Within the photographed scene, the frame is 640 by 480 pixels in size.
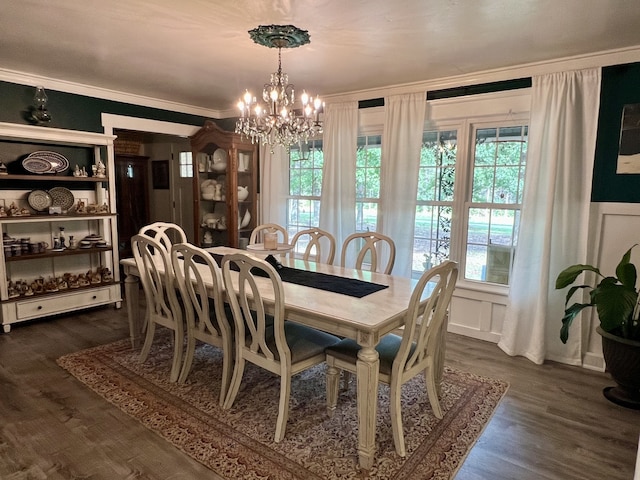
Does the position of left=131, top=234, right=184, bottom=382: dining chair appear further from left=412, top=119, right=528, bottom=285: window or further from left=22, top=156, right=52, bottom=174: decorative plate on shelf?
left=412, top=119, right=528, bottom=285: window

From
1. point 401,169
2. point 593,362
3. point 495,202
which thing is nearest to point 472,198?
point 495,202

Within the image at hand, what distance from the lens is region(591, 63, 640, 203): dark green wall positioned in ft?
9.62

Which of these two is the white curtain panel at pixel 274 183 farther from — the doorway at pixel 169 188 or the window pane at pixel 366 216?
the doorway at pixel 169 188

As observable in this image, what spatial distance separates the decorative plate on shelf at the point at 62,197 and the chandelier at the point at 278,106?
2429 mm

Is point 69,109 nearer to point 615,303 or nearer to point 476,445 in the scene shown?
point 476,445

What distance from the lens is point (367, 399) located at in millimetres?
1935

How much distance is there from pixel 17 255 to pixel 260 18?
10.5 feet

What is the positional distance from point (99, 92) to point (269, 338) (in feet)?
11.4

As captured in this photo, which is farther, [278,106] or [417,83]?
[417,83]

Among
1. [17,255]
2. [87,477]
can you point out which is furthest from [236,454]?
[17,255]

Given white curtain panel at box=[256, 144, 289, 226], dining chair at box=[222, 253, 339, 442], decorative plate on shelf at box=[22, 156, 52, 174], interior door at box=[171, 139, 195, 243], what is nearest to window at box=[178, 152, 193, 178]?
interior door at box=[171, 139, 195, 243]

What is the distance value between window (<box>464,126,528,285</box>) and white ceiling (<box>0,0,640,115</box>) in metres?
0.63

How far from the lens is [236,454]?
2072mm

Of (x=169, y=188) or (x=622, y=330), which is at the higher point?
(x=169, y=188)
